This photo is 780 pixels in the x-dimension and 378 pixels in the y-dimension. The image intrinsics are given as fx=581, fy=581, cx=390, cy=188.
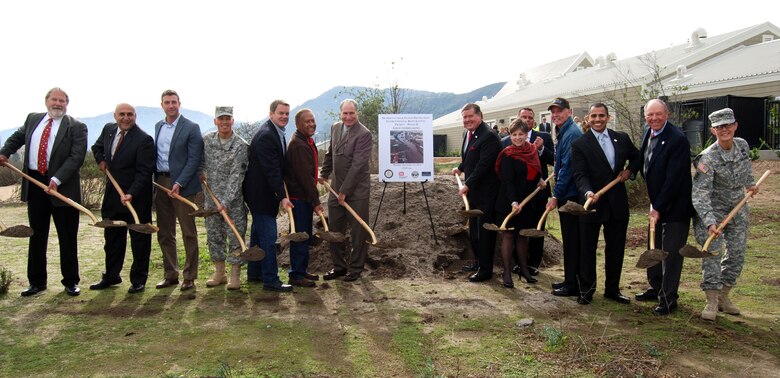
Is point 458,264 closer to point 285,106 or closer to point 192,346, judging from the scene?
point 285,106

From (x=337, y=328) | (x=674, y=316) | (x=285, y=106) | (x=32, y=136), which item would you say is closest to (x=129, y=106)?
(x=32, y=136)

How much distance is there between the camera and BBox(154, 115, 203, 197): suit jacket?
18.7 ft

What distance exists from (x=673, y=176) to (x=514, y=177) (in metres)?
1.53

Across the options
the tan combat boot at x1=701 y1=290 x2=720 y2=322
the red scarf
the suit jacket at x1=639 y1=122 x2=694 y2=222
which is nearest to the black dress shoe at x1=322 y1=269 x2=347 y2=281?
the red scarf

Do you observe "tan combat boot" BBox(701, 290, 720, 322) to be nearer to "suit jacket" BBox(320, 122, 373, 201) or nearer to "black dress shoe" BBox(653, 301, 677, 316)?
"black dress shoe" BBox(653, 301, 677, 316)

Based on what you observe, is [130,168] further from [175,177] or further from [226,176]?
[226,176]

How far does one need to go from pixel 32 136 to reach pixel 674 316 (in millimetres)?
6106

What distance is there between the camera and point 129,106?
5.80 metres

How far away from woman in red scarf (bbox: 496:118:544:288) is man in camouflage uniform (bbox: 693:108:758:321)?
1589mm

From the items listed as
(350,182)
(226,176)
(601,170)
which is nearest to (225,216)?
(226,176)

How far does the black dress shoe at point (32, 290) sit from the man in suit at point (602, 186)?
17.0 feet

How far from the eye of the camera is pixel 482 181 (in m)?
6.18

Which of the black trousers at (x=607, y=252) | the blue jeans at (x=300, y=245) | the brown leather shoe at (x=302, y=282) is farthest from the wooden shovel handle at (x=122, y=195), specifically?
the black trousers at (x=607, y=252)

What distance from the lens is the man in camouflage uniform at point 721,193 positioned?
15.4ft
